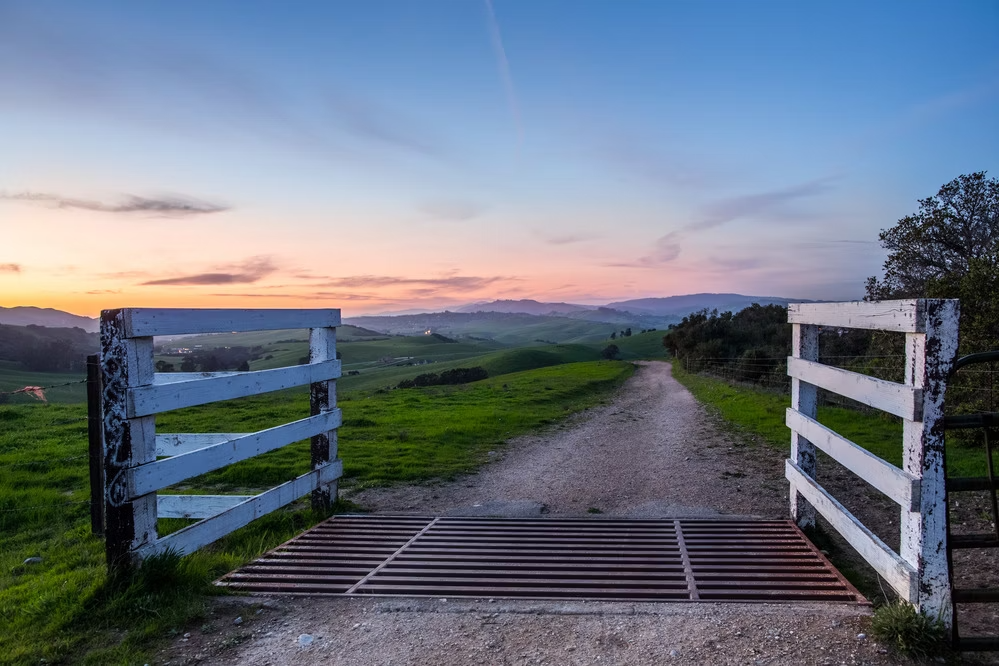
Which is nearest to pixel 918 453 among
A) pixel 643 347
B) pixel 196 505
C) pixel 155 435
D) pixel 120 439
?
pixel 120 439

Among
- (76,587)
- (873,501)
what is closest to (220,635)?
(76,587)

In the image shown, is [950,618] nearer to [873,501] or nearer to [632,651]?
[632,651]

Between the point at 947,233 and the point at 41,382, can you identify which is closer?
the point at 947,233

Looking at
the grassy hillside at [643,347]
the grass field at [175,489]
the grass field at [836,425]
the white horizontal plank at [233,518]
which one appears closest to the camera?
the grass field at [175,489]

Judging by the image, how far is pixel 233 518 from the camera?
505 cm

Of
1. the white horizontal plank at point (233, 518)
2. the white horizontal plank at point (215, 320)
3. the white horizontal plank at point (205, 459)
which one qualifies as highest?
the white horizontal plank at point (215, 320)

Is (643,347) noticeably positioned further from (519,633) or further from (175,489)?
(519,633)

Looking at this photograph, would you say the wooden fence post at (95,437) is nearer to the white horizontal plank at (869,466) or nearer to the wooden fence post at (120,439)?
the wooden fence post at (120,439)

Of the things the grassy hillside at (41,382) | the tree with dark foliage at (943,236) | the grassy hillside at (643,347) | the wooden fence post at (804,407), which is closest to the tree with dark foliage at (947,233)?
the tree with dark foliage at (943,236)

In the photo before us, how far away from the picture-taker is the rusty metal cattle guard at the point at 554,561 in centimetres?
447

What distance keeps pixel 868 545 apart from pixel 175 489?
8.40m

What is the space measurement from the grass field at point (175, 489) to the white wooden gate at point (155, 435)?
10.5 inches

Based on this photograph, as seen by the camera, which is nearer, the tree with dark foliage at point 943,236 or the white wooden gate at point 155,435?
the white wooden gate at point 155,435

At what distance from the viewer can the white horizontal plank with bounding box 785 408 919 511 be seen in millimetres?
3422
